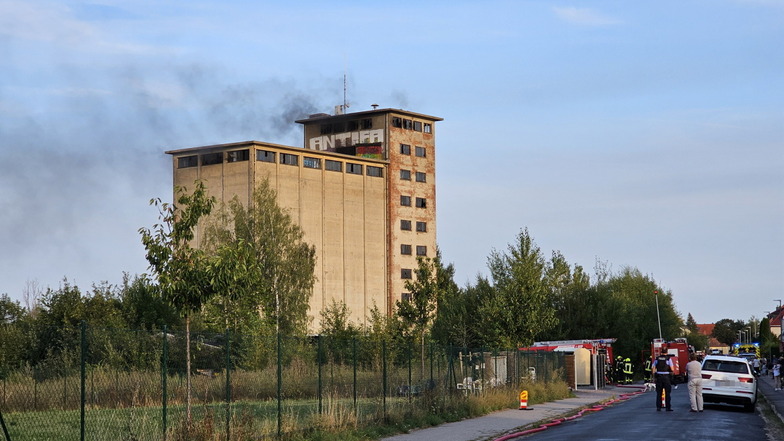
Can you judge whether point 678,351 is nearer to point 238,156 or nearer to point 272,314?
point 272,314

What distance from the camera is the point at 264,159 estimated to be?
94000mm

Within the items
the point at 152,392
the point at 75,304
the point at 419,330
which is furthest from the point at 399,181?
the point at 152,392


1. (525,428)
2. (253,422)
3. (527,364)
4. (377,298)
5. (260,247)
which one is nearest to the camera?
(253,422)

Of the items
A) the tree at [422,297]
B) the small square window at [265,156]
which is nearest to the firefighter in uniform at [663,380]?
the tree at [422,297]

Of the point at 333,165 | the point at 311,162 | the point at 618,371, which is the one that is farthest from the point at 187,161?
the point at 618,371

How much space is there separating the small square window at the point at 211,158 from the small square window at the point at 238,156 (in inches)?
45.6

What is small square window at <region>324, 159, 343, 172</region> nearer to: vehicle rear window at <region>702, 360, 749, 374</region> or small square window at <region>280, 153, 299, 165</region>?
small square window at <region>280, 153, 299, 165</region>

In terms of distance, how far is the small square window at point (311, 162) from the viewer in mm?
97312

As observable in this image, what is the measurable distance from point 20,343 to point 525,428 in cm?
1656

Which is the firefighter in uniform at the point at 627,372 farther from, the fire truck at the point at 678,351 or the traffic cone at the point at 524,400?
the traffic cone at the point at 524,400

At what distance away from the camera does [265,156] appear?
94188 millimetres

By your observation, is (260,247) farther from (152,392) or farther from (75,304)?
(152,392)

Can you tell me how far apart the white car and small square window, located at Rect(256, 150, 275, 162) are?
6641cm

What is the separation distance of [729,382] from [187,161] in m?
74.9
